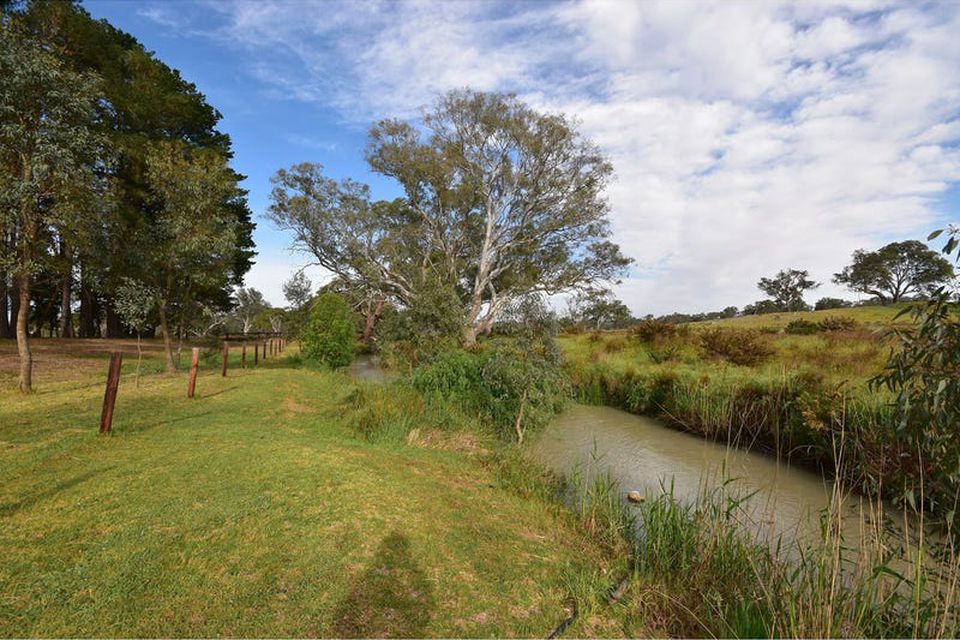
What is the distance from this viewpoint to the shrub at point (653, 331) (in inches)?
716

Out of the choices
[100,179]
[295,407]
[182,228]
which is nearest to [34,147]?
[100,179]

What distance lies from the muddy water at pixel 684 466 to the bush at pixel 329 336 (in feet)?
37.0

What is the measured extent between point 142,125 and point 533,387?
25.2 m

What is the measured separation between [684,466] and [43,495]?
28.8 feet

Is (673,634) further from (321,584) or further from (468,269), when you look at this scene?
(468,269)

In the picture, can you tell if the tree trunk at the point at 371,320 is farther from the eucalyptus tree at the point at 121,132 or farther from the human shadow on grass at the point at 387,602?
the human shadow on grass at the point at 387,602

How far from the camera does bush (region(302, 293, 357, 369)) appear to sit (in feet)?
61.4

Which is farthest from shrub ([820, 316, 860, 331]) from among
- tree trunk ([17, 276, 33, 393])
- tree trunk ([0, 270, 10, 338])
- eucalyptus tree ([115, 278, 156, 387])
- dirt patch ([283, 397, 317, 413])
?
tree trunk ([0, 270, 10, 338])

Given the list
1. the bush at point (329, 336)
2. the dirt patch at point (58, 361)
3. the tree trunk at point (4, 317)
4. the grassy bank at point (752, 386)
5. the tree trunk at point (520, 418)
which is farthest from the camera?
the tree trunk at point (4, 317)

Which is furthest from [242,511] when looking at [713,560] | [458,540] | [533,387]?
[533,387]

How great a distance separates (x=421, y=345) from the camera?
14680 millimetres

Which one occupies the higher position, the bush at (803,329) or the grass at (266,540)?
the bush at (803,329)

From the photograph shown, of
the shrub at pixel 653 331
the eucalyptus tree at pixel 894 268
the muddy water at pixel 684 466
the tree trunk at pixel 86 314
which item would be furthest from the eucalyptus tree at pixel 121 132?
the eucalyptus tree at pixel 894 268

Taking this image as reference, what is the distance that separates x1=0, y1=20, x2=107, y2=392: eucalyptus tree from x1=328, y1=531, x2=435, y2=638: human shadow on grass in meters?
9.52
